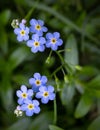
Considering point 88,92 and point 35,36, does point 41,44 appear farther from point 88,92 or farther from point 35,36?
point 88,92

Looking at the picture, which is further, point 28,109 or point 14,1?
point 14,1

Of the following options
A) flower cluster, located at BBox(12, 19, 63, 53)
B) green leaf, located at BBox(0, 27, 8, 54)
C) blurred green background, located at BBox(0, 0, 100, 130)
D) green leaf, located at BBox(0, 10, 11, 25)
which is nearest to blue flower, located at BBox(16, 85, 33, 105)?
flower cluster, located at BBox(12, 19, 63, 53)

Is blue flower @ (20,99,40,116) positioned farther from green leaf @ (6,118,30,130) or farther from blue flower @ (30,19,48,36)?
green leaf @ (6,118,30,130)

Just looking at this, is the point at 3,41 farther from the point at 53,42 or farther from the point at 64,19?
the point at 53,42

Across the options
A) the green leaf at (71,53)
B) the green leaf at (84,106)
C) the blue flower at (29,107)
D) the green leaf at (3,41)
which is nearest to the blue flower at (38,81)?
the blue flower at (29,107)

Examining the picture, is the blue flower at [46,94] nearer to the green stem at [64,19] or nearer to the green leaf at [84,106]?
the green leaf at [84,106]

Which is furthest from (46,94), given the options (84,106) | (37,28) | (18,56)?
(18,56)

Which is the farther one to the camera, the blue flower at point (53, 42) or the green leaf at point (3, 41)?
the green leaf at point (3, 41)

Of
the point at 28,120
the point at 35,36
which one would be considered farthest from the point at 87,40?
the point at 35,36
